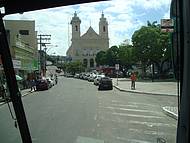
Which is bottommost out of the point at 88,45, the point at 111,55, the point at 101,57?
the point at 101,57

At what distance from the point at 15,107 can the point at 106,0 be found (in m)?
1.42

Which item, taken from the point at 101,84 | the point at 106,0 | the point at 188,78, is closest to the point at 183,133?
the point at 188,78

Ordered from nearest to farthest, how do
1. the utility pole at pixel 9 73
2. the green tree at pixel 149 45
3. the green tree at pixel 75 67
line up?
the utility pole at pixel 9 73, the green tree at pixel 149 45, the green tree at pixel 75 67

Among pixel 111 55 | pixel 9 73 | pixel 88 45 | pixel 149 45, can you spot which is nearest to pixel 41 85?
pixel 149 45

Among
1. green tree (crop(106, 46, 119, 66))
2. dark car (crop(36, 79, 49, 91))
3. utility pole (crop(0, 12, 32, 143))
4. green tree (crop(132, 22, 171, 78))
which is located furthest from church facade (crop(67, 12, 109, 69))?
utility pole (crop(0, 12, 32, 143))

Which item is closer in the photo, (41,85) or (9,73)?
(9,73)

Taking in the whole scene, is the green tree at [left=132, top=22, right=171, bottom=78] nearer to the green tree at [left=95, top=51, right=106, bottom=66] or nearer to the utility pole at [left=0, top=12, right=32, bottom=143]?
the green tree at [left=95, top=51, right=106, bottom=66]

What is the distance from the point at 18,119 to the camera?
178 inches

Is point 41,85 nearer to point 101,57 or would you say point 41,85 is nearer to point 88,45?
point 101,57

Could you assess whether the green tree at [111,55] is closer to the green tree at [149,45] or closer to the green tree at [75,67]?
the green tree at [75,67]

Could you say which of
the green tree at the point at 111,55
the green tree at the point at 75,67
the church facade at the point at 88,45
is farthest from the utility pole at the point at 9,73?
the green tree at the point at 75,67

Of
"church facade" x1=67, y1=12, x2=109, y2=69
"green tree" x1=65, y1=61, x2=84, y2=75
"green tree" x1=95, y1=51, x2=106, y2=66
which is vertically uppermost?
"church facade" x1=67, y1=12, x2=109, y2=69

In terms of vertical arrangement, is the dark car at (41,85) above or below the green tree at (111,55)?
below

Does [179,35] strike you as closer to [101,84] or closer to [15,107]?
[15,107]
